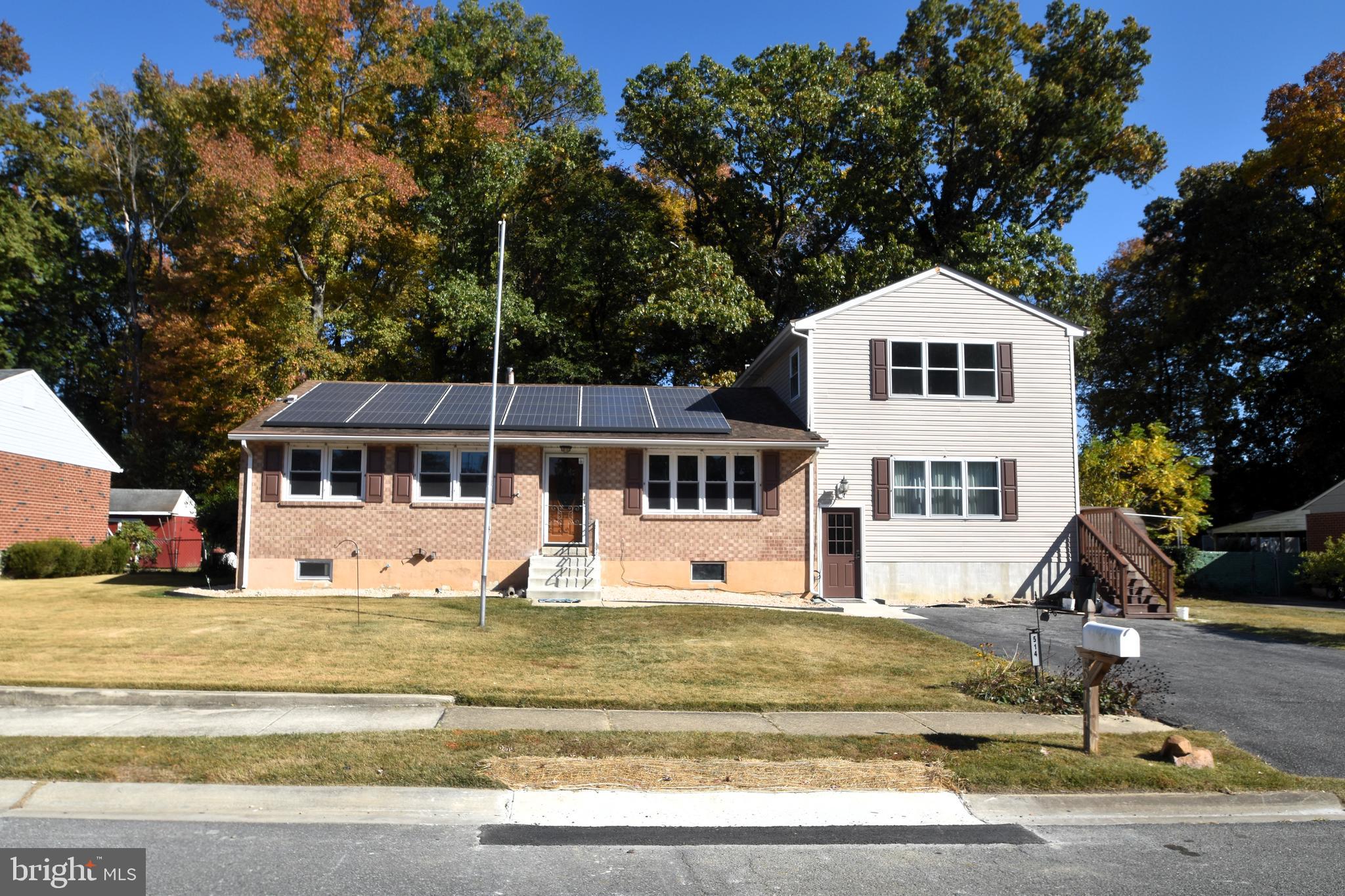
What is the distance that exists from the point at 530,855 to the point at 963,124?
3506cm

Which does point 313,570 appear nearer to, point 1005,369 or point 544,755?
point 544,755

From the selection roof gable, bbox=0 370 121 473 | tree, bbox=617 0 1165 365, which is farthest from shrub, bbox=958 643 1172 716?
roof gable, bbox=0 370 121 473

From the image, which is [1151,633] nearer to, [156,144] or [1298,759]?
[1298,759]

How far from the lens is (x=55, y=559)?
82.9 ft

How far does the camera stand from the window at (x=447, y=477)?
809 inches

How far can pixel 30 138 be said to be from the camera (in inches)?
1542

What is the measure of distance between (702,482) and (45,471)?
809 inches

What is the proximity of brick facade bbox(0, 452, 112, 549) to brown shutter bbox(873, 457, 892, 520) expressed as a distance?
23.4 m

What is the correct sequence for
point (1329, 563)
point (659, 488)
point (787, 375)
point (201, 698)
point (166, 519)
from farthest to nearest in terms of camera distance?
1. point (166, 519)
2. point (787, 375)
3. point (659, 488)
4. point (1329, 563)
5. point (201, 698)

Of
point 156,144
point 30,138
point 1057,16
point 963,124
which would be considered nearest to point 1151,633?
point 963,124

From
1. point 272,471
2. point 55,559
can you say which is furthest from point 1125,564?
point 55,559

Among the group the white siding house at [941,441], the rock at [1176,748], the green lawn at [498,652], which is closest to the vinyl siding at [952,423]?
the white siding house at [941,441]

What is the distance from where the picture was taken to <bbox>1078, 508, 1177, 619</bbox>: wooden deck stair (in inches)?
783

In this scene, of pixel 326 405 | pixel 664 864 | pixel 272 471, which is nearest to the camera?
pixel 664 864
